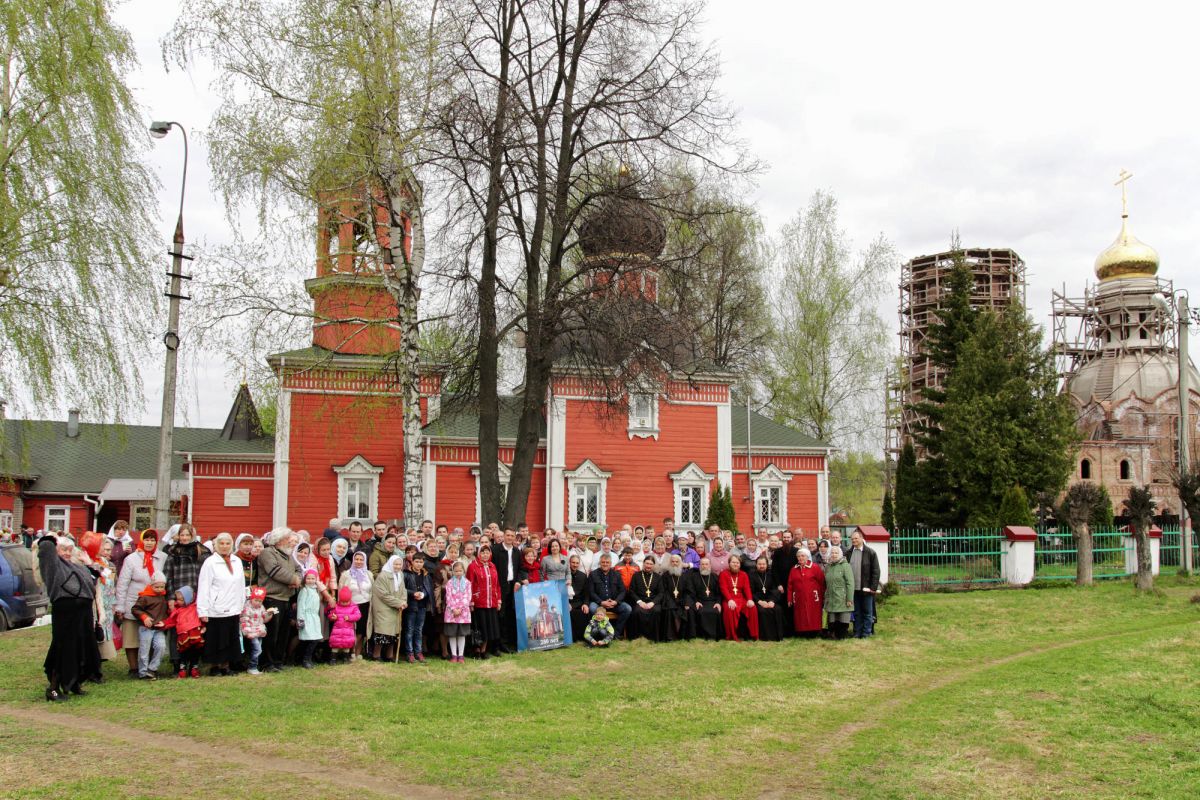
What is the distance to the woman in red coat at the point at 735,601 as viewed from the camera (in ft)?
46.4

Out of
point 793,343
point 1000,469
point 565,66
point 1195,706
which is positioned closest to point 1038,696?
point 1195,706

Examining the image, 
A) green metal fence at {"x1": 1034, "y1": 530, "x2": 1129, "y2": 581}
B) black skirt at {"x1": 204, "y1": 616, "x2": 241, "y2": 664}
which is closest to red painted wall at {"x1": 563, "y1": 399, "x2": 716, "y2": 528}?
green metal fence at {"x1": 1034, "y1": 530, "x2": 1129, "y2": 581}

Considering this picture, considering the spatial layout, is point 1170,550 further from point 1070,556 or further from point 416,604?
point 416,604

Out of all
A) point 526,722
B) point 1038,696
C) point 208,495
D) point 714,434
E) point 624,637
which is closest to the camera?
point 526,722

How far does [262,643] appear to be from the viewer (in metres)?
11.1

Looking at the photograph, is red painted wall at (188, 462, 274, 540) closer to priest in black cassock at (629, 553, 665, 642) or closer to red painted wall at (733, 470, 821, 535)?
red painted wall at (733, 470, 821, 535)

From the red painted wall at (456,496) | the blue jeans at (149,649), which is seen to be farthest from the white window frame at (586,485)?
the blue jeans at (149,649)

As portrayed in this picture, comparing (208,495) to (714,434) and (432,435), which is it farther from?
(714,434)

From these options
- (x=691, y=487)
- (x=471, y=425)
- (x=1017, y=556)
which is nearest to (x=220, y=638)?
(x=1017, y=556)

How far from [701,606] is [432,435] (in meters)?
14.6

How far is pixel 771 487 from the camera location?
100.0 ft

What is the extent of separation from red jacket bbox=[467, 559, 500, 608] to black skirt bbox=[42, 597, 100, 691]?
4.42 m

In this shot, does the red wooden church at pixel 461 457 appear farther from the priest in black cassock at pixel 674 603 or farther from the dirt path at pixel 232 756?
the dirt path at pixel 232 756

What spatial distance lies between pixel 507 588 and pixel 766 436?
1909 centimetres
